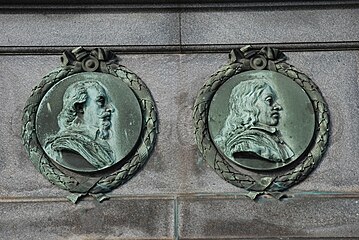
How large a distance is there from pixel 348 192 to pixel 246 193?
108 centimetres

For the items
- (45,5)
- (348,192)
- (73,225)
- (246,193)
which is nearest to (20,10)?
(45,5)

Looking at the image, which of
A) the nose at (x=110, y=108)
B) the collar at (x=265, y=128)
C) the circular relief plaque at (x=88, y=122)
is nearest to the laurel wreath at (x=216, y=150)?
the collar at (x=265, y=128)

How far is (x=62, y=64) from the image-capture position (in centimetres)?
964

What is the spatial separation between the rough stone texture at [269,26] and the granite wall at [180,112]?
11 mm

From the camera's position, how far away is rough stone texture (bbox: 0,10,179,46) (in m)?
9.70

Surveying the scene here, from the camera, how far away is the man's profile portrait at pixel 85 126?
923 cm

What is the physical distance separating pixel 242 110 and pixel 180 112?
68 centimetres

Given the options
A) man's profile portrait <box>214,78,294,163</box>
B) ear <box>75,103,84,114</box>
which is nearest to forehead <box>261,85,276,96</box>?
man's profile portrait <box>214,78,294,163</box>

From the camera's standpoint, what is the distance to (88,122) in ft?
30.7

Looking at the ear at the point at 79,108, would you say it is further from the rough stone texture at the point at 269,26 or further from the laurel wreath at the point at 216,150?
the rough stone texture at the point at 269,26

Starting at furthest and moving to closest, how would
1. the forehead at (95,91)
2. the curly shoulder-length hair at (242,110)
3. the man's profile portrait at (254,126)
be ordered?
the forehead at (95,91) < the curly shoulder-length hair at (242,110) < the man's profile portrait at (254,126)

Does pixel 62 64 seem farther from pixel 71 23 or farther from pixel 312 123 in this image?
pixel 312 123

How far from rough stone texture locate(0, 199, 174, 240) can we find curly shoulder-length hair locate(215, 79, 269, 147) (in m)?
0.97

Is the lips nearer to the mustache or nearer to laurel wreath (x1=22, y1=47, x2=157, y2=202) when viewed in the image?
laurel wreath (x1=22, y1=47, x2=157, y2=202)
